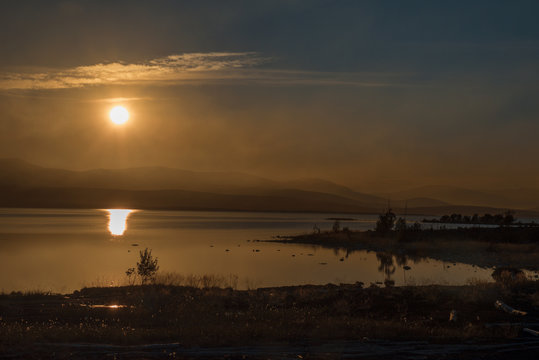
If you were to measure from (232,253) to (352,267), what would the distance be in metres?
16.6

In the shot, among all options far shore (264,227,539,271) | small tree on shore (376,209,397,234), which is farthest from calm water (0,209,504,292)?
small tree on shore (376,209,397,234)

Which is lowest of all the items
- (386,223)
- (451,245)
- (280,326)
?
(280,326)

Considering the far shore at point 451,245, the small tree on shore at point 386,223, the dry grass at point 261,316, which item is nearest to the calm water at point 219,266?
the far shore at point 451,245

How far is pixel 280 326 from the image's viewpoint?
47.1 ft

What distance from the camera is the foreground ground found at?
39.1ft

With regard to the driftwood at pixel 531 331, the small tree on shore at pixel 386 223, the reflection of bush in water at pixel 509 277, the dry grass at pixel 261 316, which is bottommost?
the driftwood at pixel 531 331

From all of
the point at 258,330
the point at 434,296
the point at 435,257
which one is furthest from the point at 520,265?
the point at 258,330

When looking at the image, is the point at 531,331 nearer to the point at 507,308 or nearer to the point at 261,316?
the point at 507,308

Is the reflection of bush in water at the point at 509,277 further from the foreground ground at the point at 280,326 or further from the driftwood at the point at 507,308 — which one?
the driftwood at the point at 507,308

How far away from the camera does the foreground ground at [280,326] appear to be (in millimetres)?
11914

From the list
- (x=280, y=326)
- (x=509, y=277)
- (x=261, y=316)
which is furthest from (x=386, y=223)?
(x=280, y=326)

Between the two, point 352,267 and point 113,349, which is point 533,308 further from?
point 352,267

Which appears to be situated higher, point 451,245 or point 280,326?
point 451,245

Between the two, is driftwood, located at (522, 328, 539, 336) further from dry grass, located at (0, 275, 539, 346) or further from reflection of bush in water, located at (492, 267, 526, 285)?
reflection of bush in water, located at (492, 267, 526, 285)
